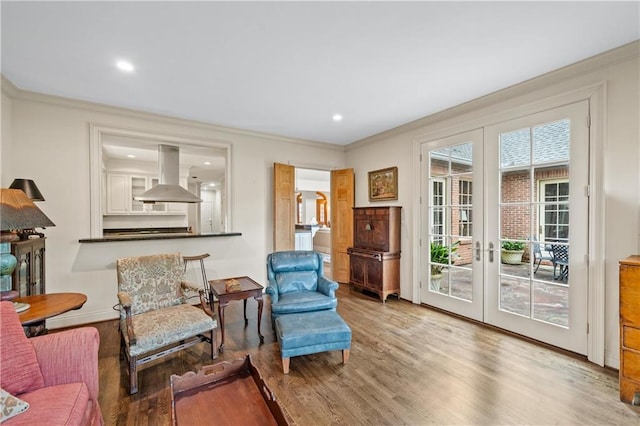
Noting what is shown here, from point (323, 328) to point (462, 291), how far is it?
2146 millimetres

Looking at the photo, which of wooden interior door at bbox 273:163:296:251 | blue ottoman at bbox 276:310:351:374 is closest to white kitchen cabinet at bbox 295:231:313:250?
wooden interior door at bbox 273:163:296:251

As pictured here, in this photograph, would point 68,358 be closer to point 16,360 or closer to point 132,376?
point 16,360

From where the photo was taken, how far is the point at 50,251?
10.4 ft

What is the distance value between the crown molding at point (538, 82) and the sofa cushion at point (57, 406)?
4.19 meters

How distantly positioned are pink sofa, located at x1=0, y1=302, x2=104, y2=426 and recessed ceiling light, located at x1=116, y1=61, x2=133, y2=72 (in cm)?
208

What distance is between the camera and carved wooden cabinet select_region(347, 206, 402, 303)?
4199 mm

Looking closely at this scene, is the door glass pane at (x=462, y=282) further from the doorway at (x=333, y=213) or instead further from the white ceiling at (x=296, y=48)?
the white ceiling at (x=296, y=48)

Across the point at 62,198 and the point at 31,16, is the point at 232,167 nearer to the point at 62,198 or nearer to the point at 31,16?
the point at 62,198

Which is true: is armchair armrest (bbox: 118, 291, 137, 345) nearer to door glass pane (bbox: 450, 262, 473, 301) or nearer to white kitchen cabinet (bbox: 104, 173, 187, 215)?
door glass pane (bbox: 450, 262, 473, 301)

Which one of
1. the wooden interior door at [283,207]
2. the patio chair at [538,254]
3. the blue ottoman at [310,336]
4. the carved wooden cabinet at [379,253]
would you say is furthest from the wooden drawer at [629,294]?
the wooden interior door at [283,207]

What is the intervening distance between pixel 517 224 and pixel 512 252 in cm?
32

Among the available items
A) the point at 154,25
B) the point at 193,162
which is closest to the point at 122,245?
the point at 154,25

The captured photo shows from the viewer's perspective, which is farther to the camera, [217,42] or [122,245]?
[122,245]

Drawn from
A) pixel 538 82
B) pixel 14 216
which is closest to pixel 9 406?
pixel 14 216
